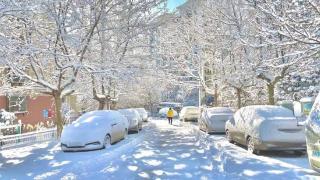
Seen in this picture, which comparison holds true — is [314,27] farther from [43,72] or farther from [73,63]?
[43,72]

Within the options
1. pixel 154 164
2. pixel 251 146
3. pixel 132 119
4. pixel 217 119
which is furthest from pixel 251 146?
pixel 132 119

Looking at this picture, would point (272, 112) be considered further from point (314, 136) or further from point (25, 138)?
point (25, 138)

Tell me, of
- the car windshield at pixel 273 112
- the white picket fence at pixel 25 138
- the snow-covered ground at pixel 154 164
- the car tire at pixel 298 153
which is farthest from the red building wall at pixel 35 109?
the car tire at pixel 298 153

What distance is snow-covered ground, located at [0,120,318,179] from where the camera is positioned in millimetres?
10516

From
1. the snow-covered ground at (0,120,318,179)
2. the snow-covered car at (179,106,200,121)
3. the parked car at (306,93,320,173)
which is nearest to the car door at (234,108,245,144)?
the snow-covered ground at (0,120,318,179)

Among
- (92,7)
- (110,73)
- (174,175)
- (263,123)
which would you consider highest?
(92,7)

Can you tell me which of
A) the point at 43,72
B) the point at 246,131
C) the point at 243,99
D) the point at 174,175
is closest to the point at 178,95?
the point at 243,99

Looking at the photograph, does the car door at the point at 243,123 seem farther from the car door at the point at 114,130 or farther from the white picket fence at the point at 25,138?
the white picket fence at the point at 25,138

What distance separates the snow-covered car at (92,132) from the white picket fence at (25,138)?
7.75 ft

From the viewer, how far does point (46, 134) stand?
20.9 metres

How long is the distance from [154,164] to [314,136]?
17.1 ft

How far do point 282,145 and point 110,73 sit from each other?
27.6 ft

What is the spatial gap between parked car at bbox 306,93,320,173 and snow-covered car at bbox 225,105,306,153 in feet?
14.8

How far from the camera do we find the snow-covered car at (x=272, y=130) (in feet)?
43.2
